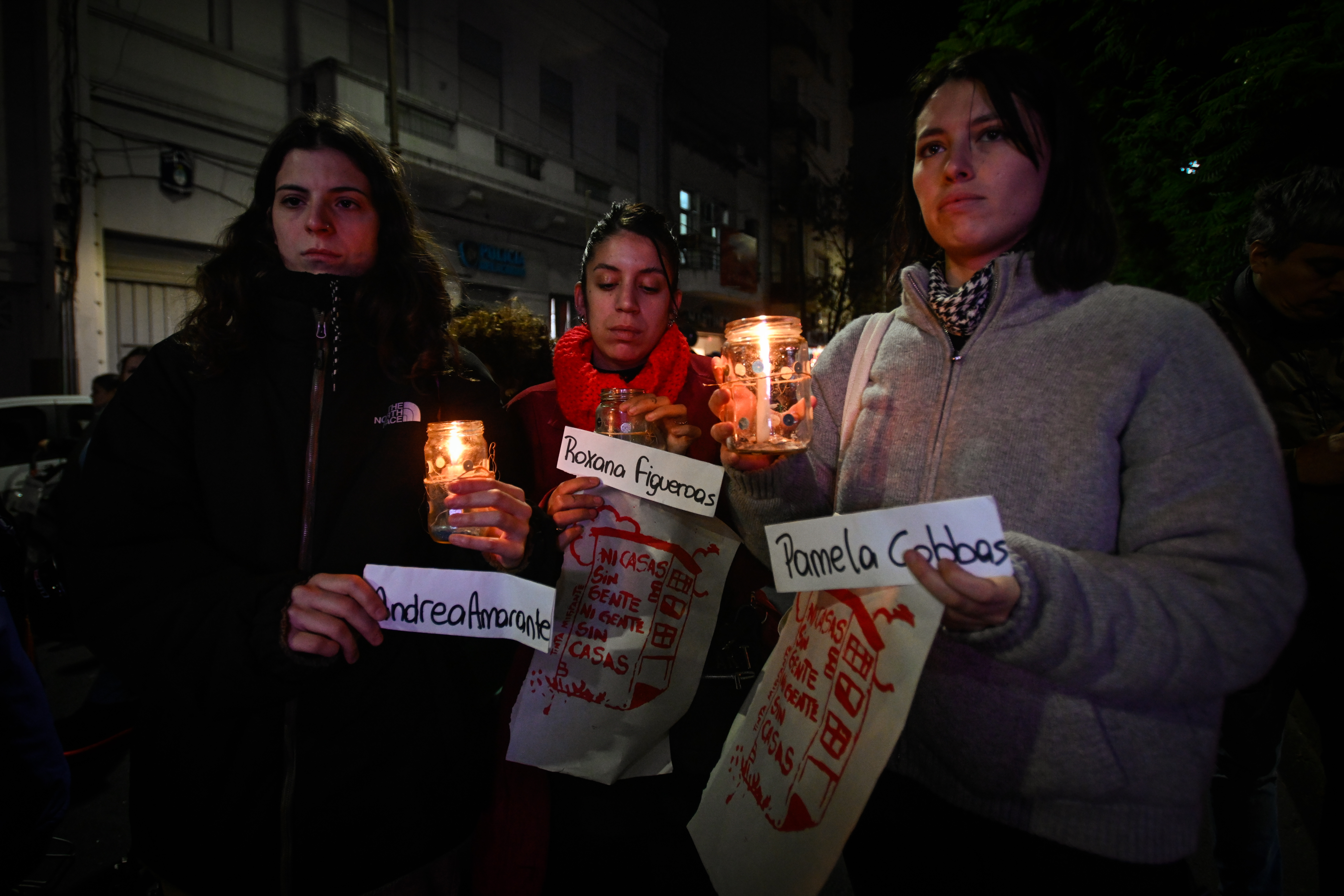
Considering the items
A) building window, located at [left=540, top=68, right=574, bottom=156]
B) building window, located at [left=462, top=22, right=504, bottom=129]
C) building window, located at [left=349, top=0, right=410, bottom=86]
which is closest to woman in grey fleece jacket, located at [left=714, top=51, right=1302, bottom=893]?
building window, located at [left=349, top=0, right=410, bottom=86]

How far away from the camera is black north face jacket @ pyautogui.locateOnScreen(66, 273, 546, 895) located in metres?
1.42

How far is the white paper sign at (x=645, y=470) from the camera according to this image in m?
1.81

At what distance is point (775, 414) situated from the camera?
5.03ft

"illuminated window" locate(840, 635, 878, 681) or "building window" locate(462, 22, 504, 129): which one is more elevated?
"building window" locate(462, 22, 504, 129)

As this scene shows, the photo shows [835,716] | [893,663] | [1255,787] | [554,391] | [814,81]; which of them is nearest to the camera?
[893,663]

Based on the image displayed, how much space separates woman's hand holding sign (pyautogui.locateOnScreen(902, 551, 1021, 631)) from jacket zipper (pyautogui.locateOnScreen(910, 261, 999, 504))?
0.88ft

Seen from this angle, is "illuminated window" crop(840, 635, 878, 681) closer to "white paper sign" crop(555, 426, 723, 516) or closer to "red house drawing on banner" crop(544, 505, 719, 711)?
"white paper sign" crop(555, 426, 723, 516)

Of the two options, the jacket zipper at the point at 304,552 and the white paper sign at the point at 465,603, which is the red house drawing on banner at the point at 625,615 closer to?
the white paper sign at the point at 465,603

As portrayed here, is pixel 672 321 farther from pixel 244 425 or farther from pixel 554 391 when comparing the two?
pixel 244 425

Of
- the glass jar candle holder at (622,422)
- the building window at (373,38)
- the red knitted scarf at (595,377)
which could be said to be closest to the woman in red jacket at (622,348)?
the red knitted scarf at (595,377)

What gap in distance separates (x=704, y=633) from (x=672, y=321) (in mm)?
1198

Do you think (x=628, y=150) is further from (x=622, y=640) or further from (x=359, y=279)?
(x=622, y=640)

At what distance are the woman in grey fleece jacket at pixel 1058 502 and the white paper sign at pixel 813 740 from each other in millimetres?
147

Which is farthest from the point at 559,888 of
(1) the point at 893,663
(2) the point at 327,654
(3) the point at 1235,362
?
(3) the point at 1235,362
